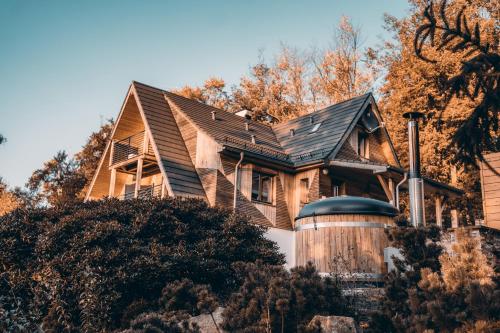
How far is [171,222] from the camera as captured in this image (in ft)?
31.2

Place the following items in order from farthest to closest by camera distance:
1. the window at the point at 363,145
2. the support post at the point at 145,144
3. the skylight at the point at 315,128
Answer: the window at the point at 363,145 < the skylight at the point at 315,128 < the support post at the point at 145,144

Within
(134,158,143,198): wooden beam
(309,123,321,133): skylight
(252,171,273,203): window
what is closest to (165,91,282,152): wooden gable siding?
(309,123,321,133): skylight

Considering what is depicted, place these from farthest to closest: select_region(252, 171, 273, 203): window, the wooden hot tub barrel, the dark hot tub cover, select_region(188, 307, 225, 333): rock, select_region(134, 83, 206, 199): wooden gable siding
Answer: select_region(252, 171, 273, 203): window < select_region(134, 83, 206, 199): wooden gable siding < the dark hot tub cover < the wooden hot tub barrel < select_region(188, 307, 225, 333): rock

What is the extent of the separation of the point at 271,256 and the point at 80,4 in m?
11.7

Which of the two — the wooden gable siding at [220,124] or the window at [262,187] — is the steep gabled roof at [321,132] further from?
the window at [262,187]

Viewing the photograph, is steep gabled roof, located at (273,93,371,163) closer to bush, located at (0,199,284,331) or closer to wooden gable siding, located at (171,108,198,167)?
wooden gable siding, located at (171,108,198,167)

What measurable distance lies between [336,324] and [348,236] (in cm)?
445

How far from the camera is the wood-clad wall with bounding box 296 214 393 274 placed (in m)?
9.38

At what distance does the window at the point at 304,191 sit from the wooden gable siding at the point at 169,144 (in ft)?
14.1

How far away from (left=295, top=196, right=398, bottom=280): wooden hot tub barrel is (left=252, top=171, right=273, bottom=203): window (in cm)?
899

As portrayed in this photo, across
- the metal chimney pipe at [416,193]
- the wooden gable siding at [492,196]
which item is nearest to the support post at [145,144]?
the metal chimney pipe at [416,193]

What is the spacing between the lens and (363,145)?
2362 cm

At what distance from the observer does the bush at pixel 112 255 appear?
788cm

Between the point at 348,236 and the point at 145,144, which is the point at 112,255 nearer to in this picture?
the point at 348,236
